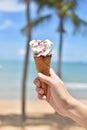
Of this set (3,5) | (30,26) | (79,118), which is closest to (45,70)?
(79,118)

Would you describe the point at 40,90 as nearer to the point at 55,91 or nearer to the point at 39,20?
the point at 55,91

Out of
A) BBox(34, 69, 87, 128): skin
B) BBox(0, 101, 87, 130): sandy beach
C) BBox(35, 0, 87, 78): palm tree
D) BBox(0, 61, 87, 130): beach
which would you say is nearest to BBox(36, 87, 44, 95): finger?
BBox(34, 69, 87, 128): skin

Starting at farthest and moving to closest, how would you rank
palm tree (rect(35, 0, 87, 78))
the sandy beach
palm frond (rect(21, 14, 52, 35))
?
palm frond (rect(21, 14, 52, 35)), palm tree (rect(35, 0, 87, 78)), the sandy beach

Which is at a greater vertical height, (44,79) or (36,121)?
(44,79)

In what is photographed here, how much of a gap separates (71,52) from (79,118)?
17.7 meters

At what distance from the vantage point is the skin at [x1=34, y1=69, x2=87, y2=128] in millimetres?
1111

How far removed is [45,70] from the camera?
1.12 metres

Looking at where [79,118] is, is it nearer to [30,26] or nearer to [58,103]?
[58,103]

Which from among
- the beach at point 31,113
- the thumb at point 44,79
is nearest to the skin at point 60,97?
the thumb at point 44,79

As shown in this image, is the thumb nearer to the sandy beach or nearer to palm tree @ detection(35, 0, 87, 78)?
the sandy beach

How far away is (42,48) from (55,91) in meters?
0.12

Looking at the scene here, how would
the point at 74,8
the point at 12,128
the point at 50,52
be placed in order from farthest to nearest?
the point at 74,8 → the point at 12,128 → the point at 50,52

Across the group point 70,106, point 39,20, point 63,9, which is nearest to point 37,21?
point 39,20

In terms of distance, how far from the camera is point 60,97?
112 cm
